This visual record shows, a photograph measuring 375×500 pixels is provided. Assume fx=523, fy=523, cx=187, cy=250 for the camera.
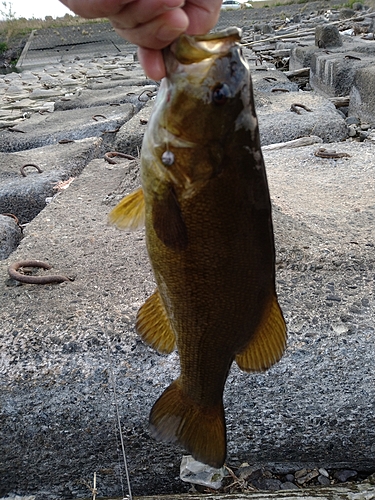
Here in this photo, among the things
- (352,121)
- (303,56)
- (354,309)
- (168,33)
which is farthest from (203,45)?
(303,56)

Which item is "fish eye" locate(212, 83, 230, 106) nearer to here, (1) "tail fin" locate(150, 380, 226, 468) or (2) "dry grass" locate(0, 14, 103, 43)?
(1) "tail fin" locate(150, 380, 226, 468)

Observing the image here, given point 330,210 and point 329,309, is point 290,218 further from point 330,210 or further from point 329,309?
point 329,309

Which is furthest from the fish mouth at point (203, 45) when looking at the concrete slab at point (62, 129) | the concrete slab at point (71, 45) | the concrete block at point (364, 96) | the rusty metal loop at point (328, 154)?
the concrete slab at point (71, 45)

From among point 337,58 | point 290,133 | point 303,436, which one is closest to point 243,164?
point 303,436

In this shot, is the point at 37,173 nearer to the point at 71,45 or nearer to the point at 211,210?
the point at 211,210

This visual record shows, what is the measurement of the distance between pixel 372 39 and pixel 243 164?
1369 cm

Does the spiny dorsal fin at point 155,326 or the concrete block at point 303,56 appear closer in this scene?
the spiny dorsal fin at point 155,326

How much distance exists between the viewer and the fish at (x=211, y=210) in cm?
145

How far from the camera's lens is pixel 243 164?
1476 mm

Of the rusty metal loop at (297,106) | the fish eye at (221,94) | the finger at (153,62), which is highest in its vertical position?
the finger at (153,62)

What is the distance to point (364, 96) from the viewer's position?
7562mm

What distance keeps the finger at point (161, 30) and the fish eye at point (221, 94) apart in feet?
0.58

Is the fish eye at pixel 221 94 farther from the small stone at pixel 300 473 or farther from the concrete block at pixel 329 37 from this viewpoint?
the concrete block at pixel 329 37

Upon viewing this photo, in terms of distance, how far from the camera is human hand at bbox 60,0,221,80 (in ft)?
4.52
